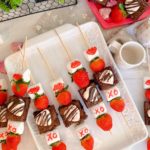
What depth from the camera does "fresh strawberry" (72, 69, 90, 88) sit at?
144 centimetres

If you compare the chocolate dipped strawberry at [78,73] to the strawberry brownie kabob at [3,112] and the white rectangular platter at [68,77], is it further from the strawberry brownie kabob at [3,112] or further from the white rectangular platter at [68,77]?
the strawberry brownie kabob at [3,112]

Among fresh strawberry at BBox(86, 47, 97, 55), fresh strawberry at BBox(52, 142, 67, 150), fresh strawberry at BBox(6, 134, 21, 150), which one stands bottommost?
fresh strawberry at BBox(52, 142, 67, 150)

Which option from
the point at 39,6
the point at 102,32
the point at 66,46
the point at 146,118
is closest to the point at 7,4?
the point at 39,6

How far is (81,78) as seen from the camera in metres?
1.44

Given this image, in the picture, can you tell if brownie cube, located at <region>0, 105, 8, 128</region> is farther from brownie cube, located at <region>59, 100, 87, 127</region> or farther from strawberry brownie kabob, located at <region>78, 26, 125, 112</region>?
strawberry brownie kabob, located at <region>78, 26, 125, 112</region>

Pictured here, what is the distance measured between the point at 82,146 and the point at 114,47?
0.41m

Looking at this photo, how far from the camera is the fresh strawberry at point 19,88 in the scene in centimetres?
140

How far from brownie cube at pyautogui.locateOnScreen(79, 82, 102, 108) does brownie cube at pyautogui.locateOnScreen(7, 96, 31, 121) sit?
22cm

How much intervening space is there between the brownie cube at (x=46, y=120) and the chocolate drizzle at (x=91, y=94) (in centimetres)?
13

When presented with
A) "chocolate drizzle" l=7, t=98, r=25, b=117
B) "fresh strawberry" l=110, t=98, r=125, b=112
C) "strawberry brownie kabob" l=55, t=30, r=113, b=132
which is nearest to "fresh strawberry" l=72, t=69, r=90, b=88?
"strawberry brownie kabob" l=55, t=30, r=113, b=132

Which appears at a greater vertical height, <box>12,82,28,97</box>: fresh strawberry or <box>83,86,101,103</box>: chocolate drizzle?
<box>12,82,28,97</box>: fresh strawberry

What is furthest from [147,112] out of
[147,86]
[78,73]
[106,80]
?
[78,73]

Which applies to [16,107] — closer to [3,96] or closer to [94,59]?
[3,96]

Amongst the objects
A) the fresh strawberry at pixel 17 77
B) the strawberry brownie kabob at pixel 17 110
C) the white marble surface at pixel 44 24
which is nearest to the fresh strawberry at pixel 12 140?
the strawberry brownie kabob at pixel 17 110
